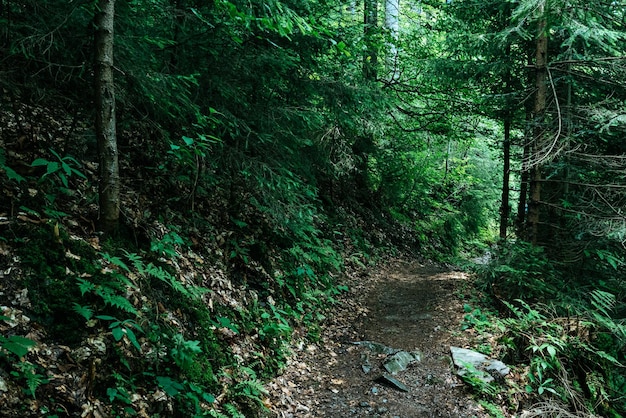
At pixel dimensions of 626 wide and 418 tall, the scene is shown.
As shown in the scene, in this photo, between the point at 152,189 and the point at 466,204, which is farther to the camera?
the point at 466,204

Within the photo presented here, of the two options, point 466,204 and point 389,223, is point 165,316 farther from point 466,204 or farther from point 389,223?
point 466,204

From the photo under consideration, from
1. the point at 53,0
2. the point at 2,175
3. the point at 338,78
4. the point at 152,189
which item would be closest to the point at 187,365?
the point at 2,175

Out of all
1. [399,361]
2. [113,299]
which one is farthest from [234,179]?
[399,361]

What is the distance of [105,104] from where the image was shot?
13.7 ft

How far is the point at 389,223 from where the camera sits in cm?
1636

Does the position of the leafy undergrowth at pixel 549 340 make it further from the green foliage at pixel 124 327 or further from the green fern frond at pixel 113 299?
the green fern frond at pixel 113 299

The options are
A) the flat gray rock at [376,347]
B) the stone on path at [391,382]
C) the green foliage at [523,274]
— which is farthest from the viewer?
the green foliage at [523,274]

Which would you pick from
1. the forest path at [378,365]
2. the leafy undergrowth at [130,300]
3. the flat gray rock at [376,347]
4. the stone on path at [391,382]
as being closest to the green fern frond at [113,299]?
the leafy undergrowth at [130,300]

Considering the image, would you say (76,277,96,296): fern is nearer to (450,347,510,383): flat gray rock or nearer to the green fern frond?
the green fern frond

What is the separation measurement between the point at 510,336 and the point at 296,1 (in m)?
6.98

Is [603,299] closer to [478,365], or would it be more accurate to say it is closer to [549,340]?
[549,340]

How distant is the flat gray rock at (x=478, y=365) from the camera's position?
5.73m

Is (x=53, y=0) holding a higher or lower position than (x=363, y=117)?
higher

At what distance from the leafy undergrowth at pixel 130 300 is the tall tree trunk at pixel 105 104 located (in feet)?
1.05
